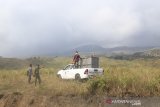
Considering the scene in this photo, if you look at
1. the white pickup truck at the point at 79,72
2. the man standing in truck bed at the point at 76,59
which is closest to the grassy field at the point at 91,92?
the white pickup truck at the point at 79,72

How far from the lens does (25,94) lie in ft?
72.4

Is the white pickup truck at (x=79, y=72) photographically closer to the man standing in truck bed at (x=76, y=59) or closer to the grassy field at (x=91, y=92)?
the man standing in truck bed at (x=76, y=59)

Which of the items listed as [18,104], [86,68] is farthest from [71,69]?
[18,104]

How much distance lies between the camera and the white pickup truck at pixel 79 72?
29188 mm

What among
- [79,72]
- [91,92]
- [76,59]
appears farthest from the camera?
[76,59]

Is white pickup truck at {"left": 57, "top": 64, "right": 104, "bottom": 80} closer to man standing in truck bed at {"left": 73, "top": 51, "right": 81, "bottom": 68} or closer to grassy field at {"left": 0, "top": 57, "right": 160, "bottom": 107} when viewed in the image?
man standing in truck bed at {"left": 73, "top": 51, "right": 81, "bottom": 68}

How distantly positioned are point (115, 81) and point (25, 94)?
17.4 ft

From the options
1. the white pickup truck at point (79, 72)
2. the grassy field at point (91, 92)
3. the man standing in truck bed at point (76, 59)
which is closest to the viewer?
the grassy field at point (91, 92)

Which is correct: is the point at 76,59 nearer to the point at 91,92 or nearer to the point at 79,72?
the point at 79,72

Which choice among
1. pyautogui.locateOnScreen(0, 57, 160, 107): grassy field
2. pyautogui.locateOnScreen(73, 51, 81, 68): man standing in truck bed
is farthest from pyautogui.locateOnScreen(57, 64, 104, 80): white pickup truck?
pyautogui.locateOnScreen(0, 57, 160, 107): grassy field

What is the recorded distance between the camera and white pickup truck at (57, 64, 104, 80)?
2919 centimetres

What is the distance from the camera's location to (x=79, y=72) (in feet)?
98.7

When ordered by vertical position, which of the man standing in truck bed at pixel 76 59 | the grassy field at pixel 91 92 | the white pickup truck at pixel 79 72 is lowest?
the grassy field at pixel 91 92

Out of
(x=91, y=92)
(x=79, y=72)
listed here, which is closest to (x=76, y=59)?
(x=79, y=72)
